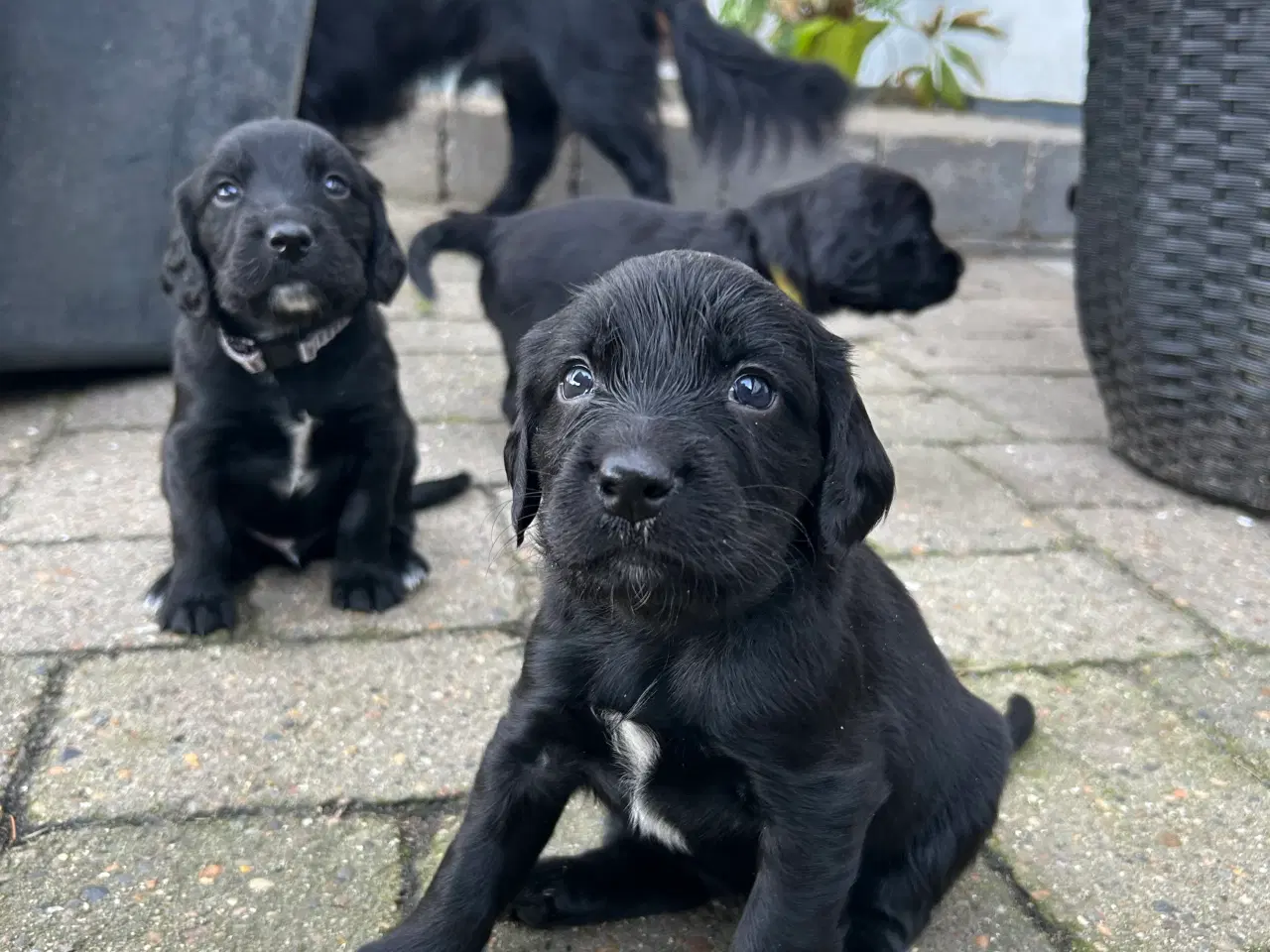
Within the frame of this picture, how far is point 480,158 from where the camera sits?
681 centimetres

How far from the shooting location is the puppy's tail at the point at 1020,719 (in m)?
2.11

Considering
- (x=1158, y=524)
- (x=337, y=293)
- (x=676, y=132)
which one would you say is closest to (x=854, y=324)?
(x=676, y=132)

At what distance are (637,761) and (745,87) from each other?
416 centimetres

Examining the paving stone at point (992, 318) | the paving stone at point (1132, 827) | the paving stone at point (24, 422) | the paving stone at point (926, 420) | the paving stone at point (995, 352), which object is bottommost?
the paving stone at point (992, 318)

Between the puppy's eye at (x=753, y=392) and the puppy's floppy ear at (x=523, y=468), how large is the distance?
0.31m

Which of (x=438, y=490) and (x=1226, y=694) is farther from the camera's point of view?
(x=438, y=490)

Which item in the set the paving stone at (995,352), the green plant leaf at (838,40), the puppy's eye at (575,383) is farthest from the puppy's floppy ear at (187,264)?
the green plant leaf at (838,40)

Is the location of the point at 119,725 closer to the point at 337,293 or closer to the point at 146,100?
the point at 337,293

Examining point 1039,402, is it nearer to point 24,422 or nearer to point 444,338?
point 444,338

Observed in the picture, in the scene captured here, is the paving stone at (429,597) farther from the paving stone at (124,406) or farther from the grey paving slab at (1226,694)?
the grey paving slab at (1226,694)

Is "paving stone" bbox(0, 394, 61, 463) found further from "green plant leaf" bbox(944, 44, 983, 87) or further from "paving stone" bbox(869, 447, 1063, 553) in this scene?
"green plant leaf" bbox(944, 44, 983, 87)

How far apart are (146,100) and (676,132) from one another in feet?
11.6

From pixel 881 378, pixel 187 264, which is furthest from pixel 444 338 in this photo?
pixel 187 264

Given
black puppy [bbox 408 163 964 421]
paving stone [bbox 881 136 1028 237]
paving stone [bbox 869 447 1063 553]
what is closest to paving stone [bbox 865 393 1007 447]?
paving stone [bbox 869 447 1063 553]
